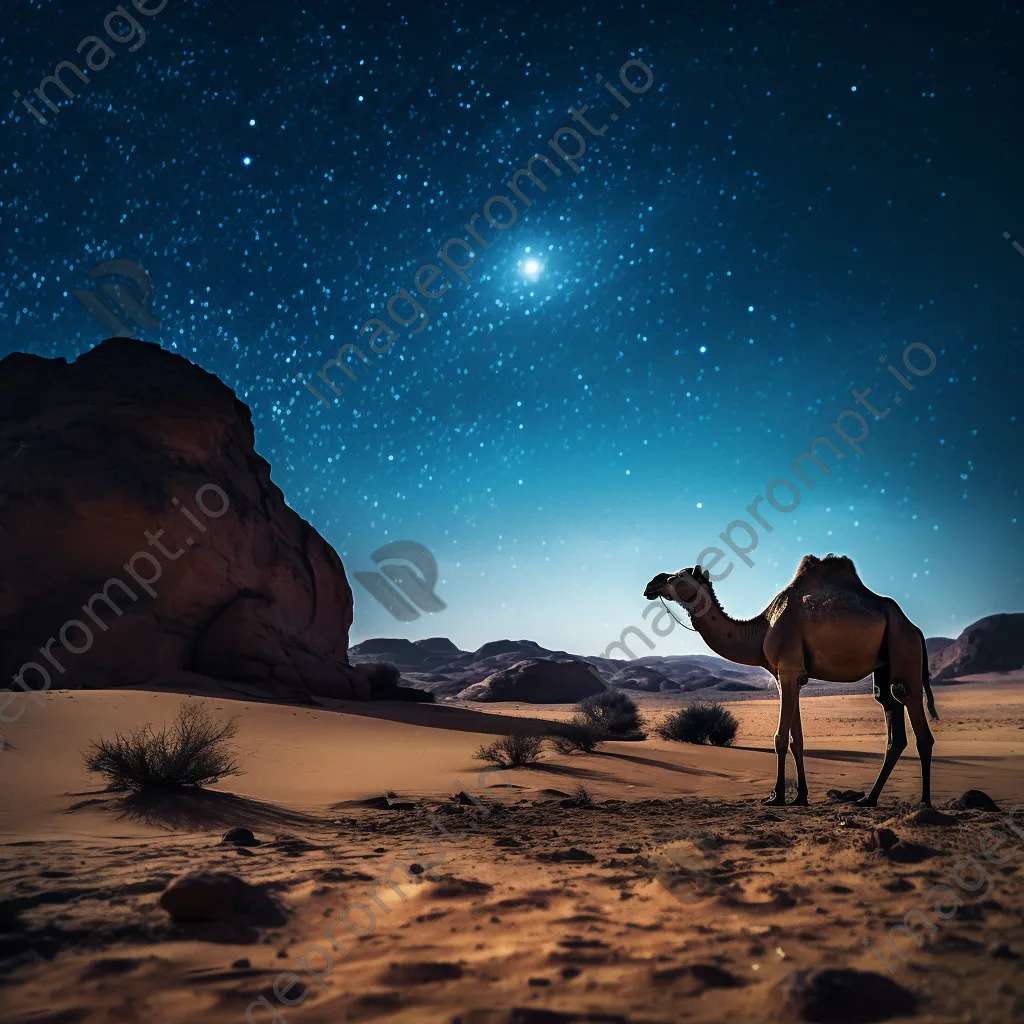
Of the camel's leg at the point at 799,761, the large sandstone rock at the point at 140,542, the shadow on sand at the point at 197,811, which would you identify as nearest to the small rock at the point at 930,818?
the camel's leg at the point at 799,761

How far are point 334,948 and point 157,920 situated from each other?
0.96 m

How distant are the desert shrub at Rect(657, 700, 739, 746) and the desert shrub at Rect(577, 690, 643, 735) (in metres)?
1.26

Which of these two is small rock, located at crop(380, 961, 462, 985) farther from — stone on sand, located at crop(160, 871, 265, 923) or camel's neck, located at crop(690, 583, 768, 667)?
camel's neck, located at crop(690, 583, 768, 667)

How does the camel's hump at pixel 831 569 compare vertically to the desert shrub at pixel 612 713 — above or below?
above

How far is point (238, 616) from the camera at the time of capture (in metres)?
20.6

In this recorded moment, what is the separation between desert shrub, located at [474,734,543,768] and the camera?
38.4 ft

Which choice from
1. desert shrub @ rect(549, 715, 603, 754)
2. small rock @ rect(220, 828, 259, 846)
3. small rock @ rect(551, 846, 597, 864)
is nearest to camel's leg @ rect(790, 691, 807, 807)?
small rock @ rect(551, 846, 597, 864)

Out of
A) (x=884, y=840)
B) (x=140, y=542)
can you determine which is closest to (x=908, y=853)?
(x=884, y=840)

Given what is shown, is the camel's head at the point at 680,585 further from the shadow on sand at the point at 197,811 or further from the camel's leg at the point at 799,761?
the shadow on sand at the point at 197,811

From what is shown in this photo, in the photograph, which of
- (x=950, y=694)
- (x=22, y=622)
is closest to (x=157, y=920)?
(x=22, y=622)

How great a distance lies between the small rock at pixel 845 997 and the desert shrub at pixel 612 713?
1654cm

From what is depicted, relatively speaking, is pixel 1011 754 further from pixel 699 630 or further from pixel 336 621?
pixel 336 621

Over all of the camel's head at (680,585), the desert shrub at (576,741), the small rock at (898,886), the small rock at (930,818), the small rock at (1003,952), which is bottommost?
the desert shrub at (576,741)

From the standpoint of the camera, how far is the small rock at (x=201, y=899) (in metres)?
3.29
